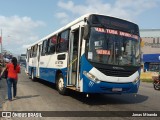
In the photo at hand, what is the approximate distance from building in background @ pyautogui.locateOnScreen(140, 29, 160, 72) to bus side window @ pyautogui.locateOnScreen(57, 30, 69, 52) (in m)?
21.1

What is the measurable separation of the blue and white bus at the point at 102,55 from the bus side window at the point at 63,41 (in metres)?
0.54

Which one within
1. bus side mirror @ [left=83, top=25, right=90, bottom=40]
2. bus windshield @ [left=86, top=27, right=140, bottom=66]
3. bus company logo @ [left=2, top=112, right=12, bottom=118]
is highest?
bus side mirror @ [left=83, top=25, right=90, bottom=40]

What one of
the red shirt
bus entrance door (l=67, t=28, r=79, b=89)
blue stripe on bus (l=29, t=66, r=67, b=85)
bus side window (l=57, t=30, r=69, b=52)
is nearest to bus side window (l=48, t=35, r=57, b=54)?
blue stripe on bus (l=29, t=66, r=67, b=85)

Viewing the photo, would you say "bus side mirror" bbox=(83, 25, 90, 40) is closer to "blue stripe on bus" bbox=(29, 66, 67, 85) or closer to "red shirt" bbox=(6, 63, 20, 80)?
"blue stripe on bus" bbox=(29, 66, 67, 85)

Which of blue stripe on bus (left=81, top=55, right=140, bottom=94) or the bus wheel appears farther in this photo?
the bus wheel

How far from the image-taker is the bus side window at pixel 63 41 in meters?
13.4

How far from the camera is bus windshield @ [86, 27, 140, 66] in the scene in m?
10.9

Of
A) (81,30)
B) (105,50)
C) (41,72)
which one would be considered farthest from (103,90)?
(41,72)

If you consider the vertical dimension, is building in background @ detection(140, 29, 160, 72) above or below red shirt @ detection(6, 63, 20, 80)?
above

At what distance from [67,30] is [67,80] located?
2.39m

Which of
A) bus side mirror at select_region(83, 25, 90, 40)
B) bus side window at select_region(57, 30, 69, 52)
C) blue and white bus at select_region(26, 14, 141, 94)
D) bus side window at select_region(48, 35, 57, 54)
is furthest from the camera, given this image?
bus side window at select_region(48, 35, 57, 54)

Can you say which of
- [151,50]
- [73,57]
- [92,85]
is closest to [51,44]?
[73,57]

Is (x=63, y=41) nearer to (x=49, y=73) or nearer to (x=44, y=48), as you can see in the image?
(x=49, y=73)

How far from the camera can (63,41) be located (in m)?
14.0
